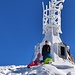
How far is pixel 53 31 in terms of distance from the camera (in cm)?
5109

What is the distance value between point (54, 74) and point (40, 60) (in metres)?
10.2

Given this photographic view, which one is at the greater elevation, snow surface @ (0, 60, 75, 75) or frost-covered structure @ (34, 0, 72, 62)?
frost-covered structure @ (34, 0, 72, 62)

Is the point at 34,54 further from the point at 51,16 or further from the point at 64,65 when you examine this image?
the point at 64,65

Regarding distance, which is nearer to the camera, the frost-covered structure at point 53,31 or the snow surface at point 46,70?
the snow surface at point 46,70

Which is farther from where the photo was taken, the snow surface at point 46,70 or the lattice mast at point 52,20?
the lattice mast at point 52,20

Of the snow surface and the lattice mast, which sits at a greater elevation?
the lattice mast

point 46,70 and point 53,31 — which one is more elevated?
point 53,31

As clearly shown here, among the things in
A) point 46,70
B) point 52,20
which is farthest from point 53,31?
point 46,70

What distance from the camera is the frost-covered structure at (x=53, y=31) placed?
47688 millimetres

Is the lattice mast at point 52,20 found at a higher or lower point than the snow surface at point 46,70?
higher

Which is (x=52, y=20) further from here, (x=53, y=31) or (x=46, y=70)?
(x=46, y=70)

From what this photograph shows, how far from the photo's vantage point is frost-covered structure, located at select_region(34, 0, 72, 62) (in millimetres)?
47688

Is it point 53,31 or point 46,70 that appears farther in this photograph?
point 53,31

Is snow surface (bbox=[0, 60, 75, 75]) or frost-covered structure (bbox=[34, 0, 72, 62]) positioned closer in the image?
snow surface (bbox=[0, 60, 75, 75])
